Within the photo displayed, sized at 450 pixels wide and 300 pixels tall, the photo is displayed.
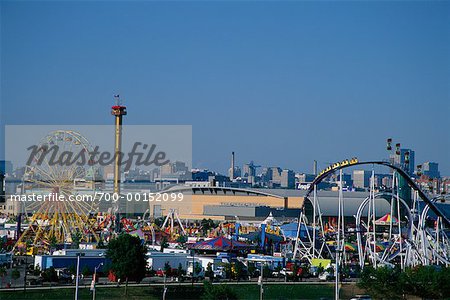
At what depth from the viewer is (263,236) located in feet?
186

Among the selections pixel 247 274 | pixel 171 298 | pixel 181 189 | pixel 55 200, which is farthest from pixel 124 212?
pixel 171 298

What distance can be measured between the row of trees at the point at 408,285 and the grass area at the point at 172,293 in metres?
2.88

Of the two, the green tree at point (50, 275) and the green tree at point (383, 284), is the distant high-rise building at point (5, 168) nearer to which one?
the green tree at point (50, 275)

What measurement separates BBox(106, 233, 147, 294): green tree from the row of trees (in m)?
9.22

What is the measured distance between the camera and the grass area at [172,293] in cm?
3397

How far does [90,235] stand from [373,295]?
2987cm

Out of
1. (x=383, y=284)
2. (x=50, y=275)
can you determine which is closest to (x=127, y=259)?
(x=50, y=275)

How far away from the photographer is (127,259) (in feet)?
123

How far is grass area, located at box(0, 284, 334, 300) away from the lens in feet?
111

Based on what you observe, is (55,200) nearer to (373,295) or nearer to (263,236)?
(263,236)

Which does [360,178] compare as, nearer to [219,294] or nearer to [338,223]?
[338,223]

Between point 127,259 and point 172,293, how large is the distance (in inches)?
115

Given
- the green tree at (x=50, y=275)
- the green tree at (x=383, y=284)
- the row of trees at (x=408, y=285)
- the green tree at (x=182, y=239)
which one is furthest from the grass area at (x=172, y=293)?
the green tree at (x=182, y=239)

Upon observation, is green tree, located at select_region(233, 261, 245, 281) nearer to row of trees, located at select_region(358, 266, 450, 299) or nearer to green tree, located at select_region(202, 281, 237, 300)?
row of trees, located at select_region(358, 266, 450, 299)
